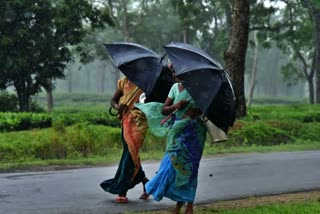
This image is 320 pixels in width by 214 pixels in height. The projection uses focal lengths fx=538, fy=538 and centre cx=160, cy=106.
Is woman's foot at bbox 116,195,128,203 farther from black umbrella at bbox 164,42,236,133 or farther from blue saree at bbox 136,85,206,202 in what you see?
black umbrella at bbox 164,42,236,133

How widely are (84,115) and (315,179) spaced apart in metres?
8.65

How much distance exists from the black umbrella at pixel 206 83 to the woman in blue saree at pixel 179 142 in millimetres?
298

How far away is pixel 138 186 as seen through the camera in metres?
7.99

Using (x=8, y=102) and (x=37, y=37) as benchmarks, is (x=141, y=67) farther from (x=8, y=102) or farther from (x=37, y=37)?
(x=8, y=102)

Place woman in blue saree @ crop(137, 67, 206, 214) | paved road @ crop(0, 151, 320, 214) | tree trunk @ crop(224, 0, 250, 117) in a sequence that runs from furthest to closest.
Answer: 1. tree trunk @ crop(224, 0, 250, 117)
2. paved road @ crop(0, 151, 320, 214)
3. woman in blue saree @ crop(137, 67, 206, 214)

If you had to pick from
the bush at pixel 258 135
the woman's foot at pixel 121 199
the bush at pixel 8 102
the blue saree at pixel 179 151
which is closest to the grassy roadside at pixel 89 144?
the bush at pixel 258 135

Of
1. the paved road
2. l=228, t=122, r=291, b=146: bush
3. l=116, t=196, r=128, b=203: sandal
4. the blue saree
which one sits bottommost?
l=228, t=122, r=291, b=146: bush

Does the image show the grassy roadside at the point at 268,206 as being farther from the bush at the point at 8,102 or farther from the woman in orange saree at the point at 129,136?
the bush at the point at 8,102

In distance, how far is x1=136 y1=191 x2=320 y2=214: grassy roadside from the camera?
20.7 ft

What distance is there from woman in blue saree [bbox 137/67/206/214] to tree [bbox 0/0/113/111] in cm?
1657

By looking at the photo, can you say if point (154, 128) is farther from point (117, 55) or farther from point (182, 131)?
point (117, 55)

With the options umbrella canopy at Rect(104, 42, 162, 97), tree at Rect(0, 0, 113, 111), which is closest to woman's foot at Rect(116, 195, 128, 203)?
umbrella canopy at Rect(104, 42, 162, 97)

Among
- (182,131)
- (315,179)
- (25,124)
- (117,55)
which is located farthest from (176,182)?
(25,124)

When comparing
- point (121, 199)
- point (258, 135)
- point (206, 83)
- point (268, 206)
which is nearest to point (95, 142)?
point (258, 135)
